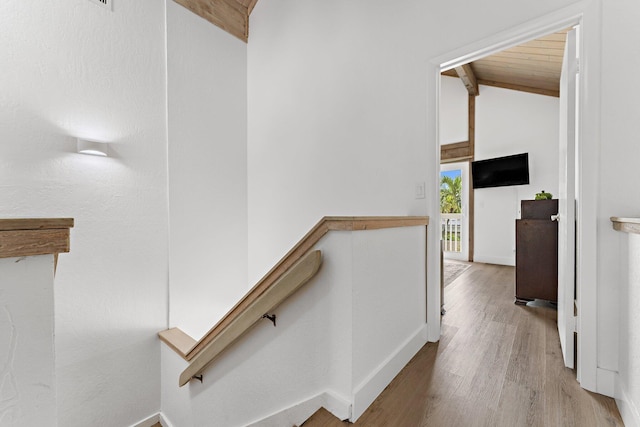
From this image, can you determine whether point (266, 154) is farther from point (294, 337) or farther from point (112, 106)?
point (294, 337)

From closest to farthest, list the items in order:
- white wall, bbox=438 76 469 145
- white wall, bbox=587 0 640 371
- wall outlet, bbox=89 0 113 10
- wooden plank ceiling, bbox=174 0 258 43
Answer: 1. white wall, bbox=587 0 640 371
2. wall outlet, bbox=89 0 113 10
3. wooden plank ceiling, bbox=174 0 258 43
4. white wall, bbox=438 76 469 145

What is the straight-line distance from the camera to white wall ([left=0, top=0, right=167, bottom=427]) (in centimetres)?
193

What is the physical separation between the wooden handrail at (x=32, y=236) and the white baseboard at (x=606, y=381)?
226 cm

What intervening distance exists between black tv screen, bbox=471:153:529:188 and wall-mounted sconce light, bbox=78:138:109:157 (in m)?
5.69

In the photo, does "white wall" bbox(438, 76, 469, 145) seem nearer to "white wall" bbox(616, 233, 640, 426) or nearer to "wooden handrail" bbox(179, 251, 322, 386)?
"white wall" bbox(616, 233, 640, 426)

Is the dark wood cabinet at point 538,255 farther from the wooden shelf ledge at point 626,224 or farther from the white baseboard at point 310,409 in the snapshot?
the white baseboard at point 310,409

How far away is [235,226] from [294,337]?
6.94 ft

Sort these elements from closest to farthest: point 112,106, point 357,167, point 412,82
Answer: point 412,82
point 112,106
point 357,167

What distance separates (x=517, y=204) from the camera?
5105 mm

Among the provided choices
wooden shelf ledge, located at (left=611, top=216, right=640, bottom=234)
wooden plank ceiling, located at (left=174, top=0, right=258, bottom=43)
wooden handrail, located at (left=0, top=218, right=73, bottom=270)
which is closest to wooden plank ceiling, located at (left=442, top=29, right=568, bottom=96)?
wooden shelf ledge, located at (left=611, top=216, right=640, bottom=234)

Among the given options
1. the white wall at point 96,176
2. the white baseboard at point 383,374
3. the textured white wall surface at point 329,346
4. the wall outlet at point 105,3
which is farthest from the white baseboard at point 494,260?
the wall outlet at point 105,3

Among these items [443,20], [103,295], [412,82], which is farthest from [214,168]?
[443,20]

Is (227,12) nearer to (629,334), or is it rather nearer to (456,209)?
(629,334)

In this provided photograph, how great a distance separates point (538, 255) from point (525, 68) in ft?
9.19
